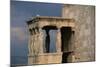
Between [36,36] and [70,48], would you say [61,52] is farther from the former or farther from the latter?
[36,36]

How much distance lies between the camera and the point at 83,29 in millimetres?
2283

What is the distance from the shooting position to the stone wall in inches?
88.5

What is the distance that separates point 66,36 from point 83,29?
179 mm

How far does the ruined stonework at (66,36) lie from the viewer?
7.07 ft

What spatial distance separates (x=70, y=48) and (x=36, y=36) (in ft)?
0.99

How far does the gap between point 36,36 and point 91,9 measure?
0.54 meters

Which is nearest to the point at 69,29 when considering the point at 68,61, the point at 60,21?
the point at 60,21

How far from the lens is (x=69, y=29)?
2.20m

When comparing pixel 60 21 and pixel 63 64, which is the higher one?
pixel 60 21

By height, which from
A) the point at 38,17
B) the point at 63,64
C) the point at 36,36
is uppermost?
the point at 38,17

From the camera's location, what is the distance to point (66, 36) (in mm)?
2201

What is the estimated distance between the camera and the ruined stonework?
2.15 meters

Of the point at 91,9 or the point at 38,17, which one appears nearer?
the point at 38,17

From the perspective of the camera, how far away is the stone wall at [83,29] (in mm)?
2248
